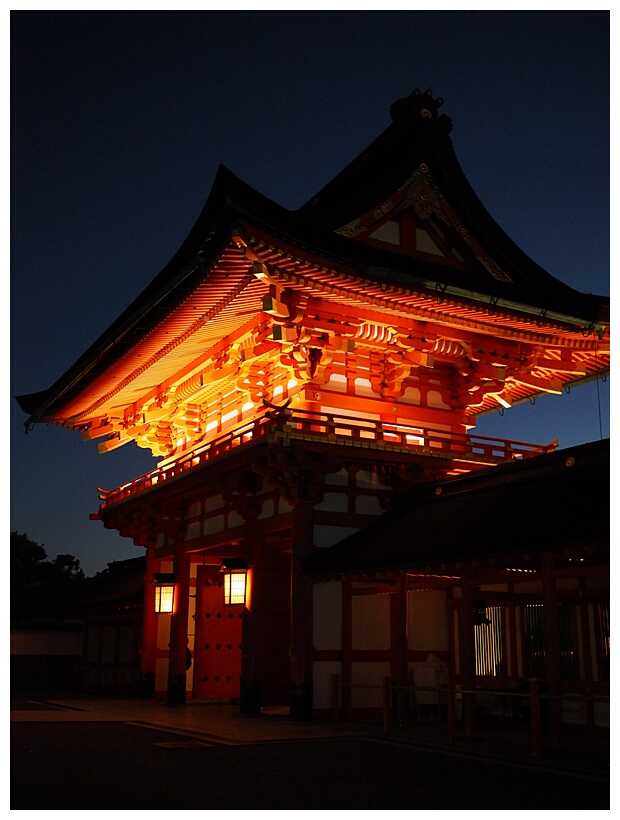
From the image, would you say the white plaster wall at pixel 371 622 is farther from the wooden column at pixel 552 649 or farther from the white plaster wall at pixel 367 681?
the wooden column at pixel 552 649

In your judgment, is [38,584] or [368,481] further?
[38,584]

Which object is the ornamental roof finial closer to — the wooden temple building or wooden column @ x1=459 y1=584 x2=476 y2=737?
the wooden temple building

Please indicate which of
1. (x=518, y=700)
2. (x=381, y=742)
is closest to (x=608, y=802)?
(x=381, y=742)

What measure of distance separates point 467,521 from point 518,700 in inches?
137

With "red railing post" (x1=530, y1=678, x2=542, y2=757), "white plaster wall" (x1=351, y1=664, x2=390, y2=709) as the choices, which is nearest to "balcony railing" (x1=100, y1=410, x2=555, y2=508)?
"white plaster wall" (x1=351, y1=664, x2=390, y2=709)

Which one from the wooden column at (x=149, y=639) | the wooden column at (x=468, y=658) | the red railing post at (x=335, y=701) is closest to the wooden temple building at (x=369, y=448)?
the wooden column at (x=468, y=658)

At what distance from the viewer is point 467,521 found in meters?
14.1

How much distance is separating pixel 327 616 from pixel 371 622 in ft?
3.41

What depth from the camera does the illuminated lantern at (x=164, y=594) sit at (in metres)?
22.3

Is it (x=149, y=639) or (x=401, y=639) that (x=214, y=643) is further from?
(x=401, y=639)

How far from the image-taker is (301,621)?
1653 cm

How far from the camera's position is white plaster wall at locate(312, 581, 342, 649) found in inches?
661

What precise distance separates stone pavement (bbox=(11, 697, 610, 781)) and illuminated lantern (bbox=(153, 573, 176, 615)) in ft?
7.81

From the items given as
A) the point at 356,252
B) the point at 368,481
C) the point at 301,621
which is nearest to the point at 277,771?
the point at 301,621
